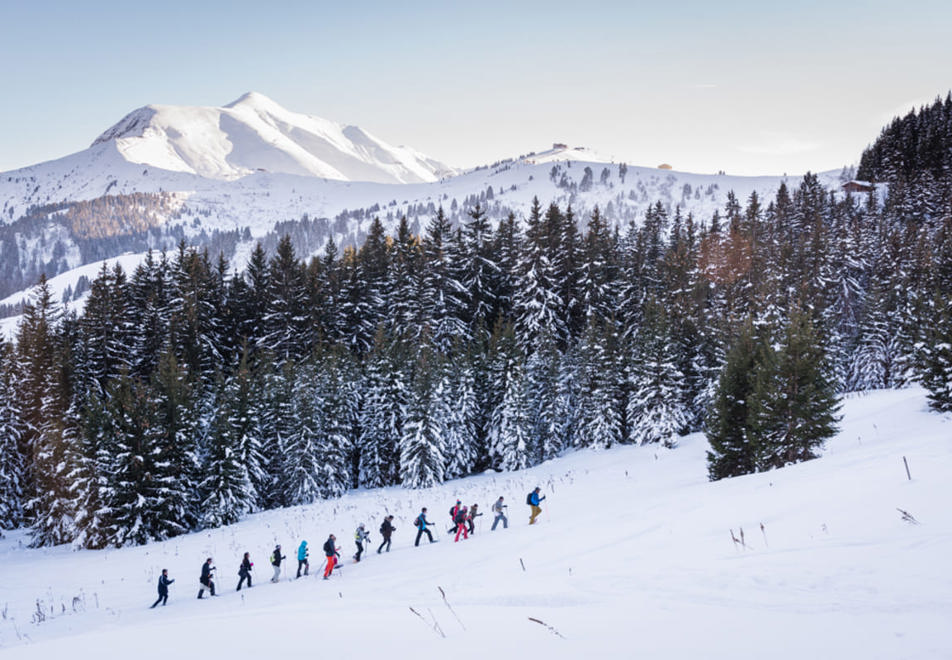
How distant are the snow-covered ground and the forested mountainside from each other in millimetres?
8966

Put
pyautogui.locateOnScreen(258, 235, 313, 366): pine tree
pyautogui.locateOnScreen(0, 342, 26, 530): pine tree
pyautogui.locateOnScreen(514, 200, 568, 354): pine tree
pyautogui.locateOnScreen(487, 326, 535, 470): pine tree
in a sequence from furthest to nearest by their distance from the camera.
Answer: pyautogui.locateOnScreen(258, 235, 313, 366): pine tree → pyautogui.locateOnScreen(514, 200, 568, 354): pine tree → pyautogui.locateOnScreen(487, 326, 535, 470): pine tree → pyautogui.locateOnScreen(0, 342, 26, 530): pine tree

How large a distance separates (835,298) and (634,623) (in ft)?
211

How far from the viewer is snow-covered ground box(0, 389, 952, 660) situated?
5.79 m

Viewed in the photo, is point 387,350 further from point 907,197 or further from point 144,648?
point 907,197

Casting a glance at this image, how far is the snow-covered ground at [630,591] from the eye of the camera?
228 inches

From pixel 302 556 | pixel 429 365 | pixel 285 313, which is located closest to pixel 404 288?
pixel 285 313

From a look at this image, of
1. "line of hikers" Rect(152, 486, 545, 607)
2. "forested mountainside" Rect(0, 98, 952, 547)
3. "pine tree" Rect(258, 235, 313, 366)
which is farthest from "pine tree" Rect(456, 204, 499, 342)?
"line of hikers" Rect(152, 486, 545, 607)

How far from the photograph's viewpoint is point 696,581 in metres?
7.85

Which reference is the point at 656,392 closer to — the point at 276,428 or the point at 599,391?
the point at 599,391

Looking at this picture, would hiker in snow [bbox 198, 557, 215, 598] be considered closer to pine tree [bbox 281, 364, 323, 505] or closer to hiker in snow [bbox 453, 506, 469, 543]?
hiker in snow [bbox 453, 506, 469, 543]

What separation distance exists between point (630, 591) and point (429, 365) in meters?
29.6

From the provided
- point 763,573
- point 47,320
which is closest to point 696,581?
point 763,573

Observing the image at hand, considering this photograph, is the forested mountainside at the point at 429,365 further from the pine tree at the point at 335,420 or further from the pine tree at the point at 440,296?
the pine tree at the point at 440,296

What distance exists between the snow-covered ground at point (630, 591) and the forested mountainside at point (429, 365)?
8.97 metres
